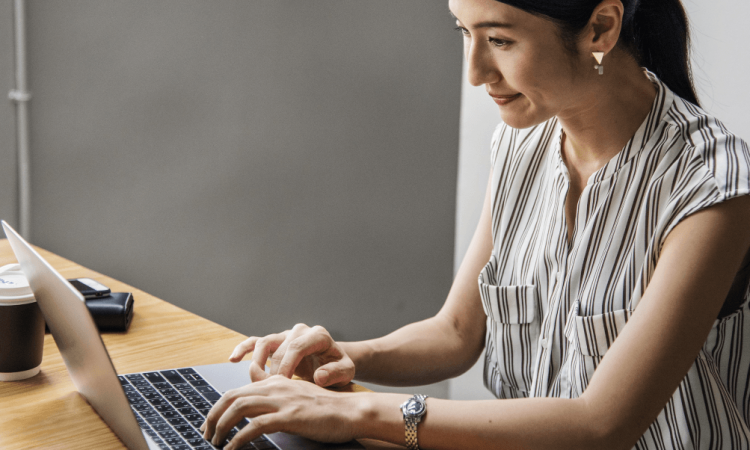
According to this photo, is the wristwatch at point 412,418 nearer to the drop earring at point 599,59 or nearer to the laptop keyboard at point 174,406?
the laptop keyboard at point 174,406

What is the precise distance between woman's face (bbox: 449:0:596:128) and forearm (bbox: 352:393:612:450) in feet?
1.39

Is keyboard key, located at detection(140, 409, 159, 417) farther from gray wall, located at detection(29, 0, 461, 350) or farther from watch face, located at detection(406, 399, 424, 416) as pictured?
gray wall, located at detection(29, 0, 461, 350)

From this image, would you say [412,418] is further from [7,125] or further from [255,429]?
[7,125]

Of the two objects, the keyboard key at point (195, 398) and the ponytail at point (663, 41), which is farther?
the ponytail at point (663, 41)

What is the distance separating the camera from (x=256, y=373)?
33.3 inches

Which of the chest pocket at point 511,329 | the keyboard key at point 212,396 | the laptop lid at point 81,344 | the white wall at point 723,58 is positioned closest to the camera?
the laptop lid at point 81,344

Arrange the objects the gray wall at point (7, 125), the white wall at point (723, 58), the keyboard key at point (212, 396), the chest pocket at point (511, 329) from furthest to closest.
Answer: the gray wall at point (7, 125), the white wall at point (723, 58), the chest pocket at point (511, 329), the keyboard key at point (212, 396)

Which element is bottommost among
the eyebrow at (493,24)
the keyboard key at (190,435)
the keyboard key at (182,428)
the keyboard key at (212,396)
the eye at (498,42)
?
the keyboard key at (190,435)

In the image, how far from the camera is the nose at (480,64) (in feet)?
3.05

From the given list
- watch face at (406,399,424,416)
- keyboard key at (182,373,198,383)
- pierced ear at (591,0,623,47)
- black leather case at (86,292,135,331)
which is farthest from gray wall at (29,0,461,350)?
watch face at (406,399,424,416)

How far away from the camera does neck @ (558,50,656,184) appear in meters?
0.99

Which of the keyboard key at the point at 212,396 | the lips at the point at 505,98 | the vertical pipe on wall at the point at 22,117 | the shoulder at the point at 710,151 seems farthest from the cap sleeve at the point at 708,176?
the vertical pipe on wall at the point at 22,117

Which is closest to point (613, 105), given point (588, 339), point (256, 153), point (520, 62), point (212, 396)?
point (520, 62)

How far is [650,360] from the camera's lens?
30.7 inches
